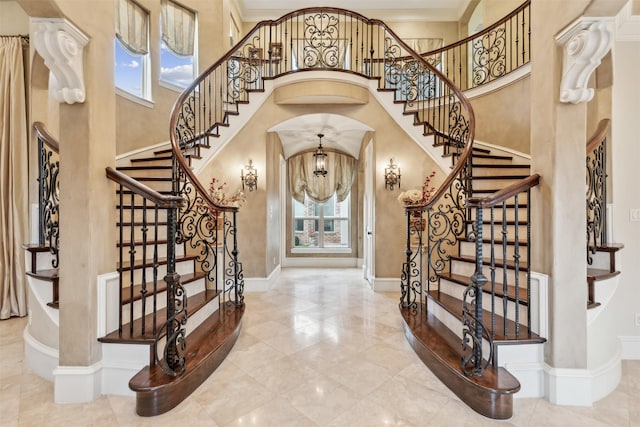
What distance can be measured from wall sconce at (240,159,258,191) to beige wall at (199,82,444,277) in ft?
0.28

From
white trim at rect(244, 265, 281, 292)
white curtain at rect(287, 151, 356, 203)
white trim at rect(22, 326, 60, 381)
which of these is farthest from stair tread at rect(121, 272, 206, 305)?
white curtain at rect(287, 151, 356, 203)

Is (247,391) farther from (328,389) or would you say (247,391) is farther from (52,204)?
(52,204)

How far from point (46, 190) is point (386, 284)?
4.08 meters

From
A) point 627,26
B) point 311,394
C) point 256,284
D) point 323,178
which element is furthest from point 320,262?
point 627,26

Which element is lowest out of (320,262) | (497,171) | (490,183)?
(320,262)

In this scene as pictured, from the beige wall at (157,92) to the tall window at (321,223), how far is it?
3439 millimetres

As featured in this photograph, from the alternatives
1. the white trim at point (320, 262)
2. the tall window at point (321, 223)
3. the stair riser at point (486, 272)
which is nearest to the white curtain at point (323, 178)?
the tall window at point (321, 223)

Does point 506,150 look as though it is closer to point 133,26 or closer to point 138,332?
point 138,332

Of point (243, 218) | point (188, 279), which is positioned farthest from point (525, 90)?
point (188, 279)

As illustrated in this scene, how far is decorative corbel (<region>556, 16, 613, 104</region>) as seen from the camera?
157cm

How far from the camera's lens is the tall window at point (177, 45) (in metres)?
5.22

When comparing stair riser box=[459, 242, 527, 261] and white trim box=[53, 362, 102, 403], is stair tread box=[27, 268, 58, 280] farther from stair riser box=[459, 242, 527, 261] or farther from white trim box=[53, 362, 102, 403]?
stair riser box=[459, 242, 527, 261]

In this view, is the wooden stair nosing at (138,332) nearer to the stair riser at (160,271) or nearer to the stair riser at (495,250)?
the stair riser at (160,271)

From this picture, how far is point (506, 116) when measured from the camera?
14.6 feet
